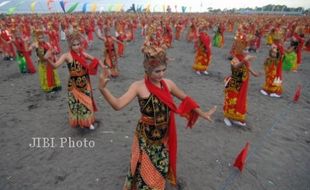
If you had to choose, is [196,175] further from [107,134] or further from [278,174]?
[107,134]

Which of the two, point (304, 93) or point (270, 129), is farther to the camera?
point (304, 93)

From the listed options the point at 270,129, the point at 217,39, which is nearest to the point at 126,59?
the point at 217,39

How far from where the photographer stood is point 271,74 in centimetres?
826

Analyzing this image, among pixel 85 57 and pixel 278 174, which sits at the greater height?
pixel 85 57

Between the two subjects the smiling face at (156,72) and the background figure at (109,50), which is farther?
the background figure at (109,50)

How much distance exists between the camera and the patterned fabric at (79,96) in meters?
5.20

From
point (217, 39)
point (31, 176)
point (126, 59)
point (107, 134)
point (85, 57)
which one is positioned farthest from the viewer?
point (217, 39)

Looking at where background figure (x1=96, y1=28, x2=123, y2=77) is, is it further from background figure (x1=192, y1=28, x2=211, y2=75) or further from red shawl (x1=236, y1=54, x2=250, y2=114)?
red shawl (x1=236, y1=54, x2=250, y2=114)

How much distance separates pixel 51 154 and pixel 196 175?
2.80 metres

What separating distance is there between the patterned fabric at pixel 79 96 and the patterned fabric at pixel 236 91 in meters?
3.18

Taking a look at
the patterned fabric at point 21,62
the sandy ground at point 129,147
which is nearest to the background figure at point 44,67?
the sandy ground at point 129,147

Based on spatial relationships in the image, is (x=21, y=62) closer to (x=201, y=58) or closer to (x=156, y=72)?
(x=201, y=58)

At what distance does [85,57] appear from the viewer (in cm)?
529

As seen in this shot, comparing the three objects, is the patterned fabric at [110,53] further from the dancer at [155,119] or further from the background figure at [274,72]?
the dancer at [155,119]
